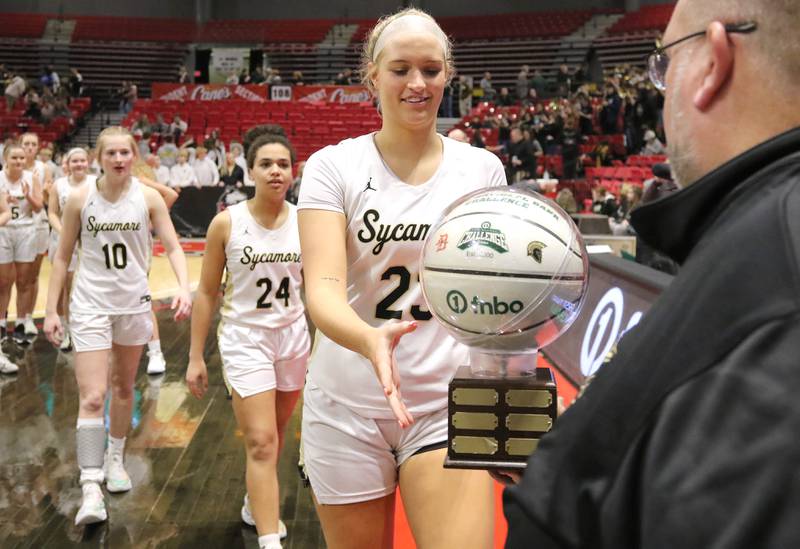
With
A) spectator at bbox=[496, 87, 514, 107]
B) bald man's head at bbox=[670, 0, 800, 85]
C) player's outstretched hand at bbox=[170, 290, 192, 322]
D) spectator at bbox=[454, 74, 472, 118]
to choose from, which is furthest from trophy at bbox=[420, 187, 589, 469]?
spectator at bbox=[454, 74, 472, 118]

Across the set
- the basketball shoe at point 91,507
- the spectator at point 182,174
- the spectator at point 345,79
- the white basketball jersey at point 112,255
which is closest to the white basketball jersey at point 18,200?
the white basketball jersey at point 112,255

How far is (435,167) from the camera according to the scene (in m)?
2.33

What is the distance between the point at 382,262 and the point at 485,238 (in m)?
0.61

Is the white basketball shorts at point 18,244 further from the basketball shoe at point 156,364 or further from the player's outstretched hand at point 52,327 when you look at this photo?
the player's outstretched hand at point 52,327

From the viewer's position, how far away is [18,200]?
333 inches

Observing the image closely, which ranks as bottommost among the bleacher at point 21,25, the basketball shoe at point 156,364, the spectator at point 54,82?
the basketball shoe at point 156,364

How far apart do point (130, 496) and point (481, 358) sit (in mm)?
3661

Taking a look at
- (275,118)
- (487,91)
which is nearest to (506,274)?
(275,118)

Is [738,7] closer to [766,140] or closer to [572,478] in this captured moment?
[766,140]

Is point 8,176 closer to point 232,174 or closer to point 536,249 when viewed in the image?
point 536,249

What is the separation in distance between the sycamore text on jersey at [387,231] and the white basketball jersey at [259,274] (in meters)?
2.04

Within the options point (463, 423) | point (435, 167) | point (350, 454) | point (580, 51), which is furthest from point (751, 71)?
point (580, 51)

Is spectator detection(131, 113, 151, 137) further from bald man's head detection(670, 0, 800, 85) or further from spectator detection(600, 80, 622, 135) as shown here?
bald man's head detection(670, 0, 800, 85)

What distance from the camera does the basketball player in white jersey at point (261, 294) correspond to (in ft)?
13.4
